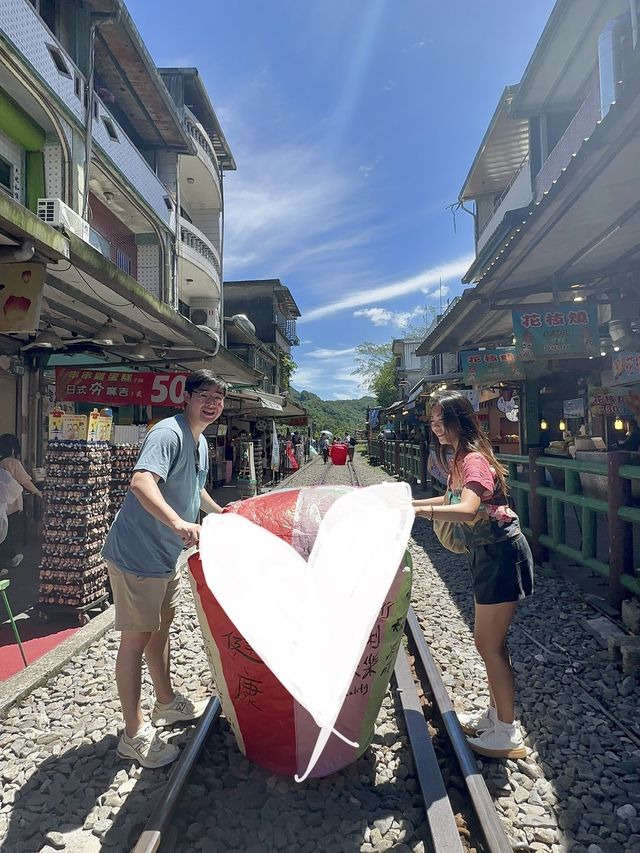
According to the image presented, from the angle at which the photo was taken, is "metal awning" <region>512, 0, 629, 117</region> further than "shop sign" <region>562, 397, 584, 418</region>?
No

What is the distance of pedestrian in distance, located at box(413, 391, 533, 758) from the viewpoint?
2666 millimetres

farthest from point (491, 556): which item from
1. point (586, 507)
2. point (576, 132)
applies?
point (576, 132)

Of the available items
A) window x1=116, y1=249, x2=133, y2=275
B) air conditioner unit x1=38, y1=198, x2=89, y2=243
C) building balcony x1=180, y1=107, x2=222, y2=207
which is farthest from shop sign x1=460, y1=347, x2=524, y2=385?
building balcony x1=180, y1=107, x2=222, y2=207

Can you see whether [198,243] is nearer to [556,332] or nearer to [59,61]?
[59,61]

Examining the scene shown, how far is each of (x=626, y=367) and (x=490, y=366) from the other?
210 cm

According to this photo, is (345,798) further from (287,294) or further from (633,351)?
(287,294)

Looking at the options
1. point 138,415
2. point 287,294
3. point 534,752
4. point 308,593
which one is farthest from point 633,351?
point 287,294

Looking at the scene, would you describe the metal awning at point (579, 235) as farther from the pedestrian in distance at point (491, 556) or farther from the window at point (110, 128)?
the window at point (110, 128)

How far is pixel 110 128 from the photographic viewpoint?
1166 cm

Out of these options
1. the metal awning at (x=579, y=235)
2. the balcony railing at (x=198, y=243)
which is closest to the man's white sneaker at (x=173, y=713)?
the metal awning at (x=579, y=235)

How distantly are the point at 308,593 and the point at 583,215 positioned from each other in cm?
450

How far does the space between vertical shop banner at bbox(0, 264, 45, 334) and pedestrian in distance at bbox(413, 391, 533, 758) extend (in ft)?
13.0

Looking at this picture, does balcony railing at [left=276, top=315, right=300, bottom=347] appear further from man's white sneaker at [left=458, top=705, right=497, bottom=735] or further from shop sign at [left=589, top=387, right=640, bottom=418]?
man's white sneaker at [left=458, top=705, right=497, bottom=735]

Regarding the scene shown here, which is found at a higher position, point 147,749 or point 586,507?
point 586,507
